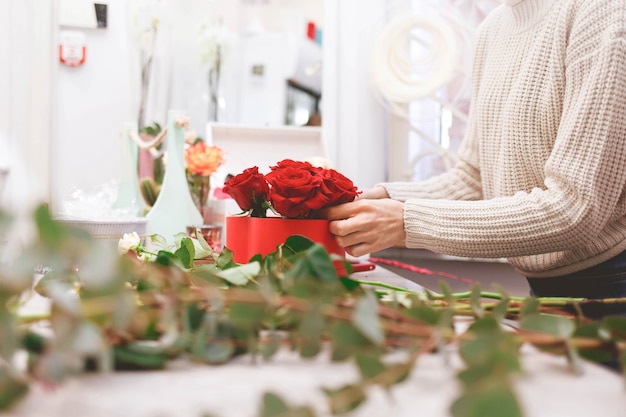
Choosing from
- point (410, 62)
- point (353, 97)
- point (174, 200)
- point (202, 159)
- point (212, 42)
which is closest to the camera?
point (174, 200)

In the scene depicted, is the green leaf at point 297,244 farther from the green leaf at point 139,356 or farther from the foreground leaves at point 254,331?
the green leaf at point 139,356

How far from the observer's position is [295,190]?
28.9 inches

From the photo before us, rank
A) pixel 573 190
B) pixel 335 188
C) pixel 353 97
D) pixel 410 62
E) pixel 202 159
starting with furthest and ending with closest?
pixel 353 97
pixel 410 62
pixel 202 159
pixel 573 190
pixel 335 188

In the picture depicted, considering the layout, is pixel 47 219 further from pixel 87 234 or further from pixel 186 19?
pixel 186 19

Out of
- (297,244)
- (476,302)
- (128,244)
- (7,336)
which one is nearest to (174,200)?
(128,244)

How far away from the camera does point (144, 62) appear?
260 cm

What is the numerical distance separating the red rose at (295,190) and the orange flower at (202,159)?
106 centimetres

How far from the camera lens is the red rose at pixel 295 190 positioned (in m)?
0.73

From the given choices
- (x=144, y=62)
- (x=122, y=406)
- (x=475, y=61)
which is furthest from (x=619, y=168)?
(x=144, y=62)

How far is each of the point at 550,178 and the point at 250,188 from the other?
1.53 ft

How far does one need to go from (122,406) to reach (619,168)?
2.68ft

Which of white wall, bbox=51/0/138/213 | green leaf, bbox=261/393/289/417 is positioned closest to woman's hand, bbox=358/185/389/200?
green leaf, bbox=261/393/289/417

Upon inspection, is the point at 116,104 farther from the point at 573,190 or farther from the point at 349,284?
the point at 349,284

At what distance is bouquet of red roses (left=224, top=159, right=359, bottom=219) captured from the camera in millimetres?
736
